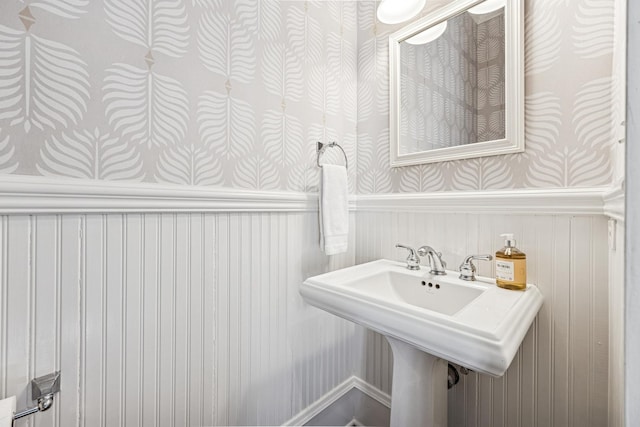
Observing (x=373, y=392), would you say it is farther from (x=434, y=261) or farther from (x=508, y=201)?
(x=508, y=201)

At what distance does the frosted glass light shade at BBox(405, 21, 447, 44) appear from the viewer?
1049 millimetres

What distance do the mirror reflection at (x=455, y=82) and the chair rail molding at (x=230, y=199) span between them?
0.22m

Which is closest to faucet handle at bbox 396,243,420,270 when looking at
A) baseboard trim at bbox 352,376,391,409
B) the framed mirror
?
the framed mirror

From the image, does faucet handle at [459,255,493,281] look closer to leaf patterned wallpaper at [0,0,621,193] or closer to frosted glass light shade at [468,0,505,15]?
leaf patterned wallpaper at [0,0,621,193]

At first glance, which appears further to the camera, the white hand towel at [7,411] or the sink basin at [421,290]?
the sink basin at [421,290]

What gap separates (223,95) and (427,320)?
0.86 meters

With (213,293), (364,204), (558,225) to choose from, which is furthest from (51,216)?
(558,225)

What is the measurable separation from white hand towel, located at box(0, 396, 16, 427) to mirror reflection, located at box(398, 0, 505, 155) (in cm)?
128

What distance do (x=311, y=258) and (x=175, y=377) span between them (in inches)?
23.4

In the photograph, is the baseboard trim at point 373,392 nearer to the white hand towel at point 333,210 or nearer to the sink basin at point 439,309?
the sink basin at point 439,309

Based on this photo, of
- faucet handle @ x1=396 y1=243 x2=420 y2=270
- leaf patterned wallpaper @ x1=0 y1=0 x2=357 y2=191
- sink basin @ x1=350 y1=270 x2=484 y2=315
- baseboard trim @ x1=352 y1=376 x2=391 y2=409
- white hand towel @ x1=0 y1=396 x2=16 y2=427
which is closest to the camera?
white hand towel @ x1=0 y1=396 x2=16 y2=427

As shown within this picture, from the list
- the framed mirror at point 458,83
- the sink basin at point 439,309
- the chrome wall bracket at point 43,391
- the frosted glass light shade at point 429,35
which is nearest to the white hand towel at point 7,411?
the chrome wall bracket at point 43,391

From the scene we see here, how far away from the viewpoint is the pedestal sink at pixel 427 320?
51cm

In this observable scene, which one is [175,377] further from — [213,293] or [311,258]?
[311,258]
